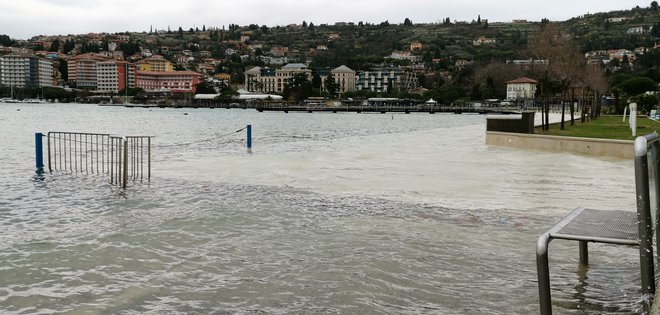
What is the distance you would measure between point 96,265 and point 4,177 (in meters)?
10.1

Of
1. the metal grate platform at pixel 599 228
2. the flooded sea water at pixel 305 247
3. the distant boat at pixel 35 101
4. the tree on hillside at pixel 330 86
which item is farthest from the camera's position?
the distant boat at pixel 35 101

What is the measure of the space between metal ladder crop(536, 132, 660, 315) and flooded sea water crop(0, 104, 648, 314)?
0.71 metres

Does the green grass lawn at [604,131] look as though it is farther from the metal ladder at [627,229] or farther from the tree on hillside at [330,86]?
the tree on hillside at [330,86]

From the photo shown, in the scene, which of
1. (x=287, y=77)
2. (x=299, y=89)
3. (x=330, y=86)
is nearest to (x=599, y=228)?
(x=299, y=89)

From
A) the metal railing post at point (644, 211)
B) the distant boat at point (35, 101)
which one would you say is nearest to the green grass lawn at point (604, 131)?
the metal railing post at point (644, 211)

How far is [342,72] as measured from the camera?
196m

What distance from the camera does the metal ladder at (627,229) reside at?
3654 mm

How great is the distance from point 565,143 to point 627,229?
16.8m

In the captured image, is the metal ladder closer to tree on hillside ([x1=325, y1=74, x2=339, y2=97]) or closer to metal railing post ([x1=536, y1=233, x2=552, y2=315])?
metal railing post ([x1=536, y1=233, x2=552, y2=315])

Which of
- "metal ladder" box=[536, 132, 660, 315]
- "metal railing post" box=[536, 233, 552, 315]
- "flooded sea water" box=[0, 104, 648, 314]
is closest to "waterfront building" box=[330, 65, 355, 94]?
"flooded sea water" box=[0, 104, 648, 314]

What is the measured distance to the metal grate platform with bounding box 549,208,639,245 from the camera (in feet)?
13.3

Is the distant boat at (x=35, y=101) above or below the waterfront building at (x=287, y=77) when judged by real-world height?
below

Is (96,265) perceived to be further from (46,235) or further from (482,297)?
(482,297)

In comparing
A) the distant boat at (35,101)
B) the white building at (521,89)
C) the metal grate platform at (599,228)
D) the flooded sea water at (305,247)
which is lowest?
the flooded sea water at (305,247)
